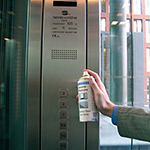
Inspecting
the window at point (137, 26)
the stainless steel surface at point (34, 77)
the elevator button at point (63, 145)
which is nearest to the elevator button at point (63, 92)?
the stainless steel surface at point (34, 77)

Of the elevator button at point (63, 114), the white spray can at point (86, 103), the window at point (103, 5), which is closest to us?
the white spray can at point (86, 103)

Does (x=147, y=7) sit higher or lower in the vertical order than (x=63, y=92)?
higher

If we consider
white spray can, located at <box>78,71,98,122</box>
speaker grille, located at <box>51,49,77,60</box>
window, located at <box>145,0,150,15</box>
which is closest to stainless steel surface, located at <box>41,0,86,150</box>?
speaker grille, located at <box>51,49,77,60</box>

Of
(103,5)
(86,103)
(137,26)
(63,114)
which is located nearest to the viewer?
(86,103)

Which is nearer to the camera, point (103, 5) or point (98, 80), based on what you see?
point (98, 80)

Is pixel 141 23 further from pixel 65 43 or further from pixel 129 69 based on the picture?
pixel 65 43

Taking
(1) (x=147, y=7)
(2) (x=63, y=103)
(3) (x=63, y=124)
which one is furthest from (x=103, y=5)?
(3) (x=63, y=124)

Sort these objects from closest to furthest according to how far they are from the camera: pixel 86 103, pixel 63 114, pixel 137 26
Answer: pixel 86 103 → pixel 63 114 → pixel 137 26

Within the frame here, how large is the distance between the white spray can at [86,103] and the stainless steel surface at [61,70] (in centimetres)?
13

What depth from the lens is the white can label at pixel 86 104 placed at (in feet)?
2.52

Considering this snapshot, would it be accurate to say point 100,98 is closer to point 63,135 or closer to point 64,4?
point 63,135

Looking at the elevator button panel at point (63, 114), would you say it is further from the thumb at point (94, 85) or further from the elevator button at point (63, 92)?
the thumb at point (94, 85)

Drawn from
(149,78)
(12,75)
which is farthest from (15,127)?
(149,78)

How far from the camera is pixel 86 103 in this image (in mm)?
779
